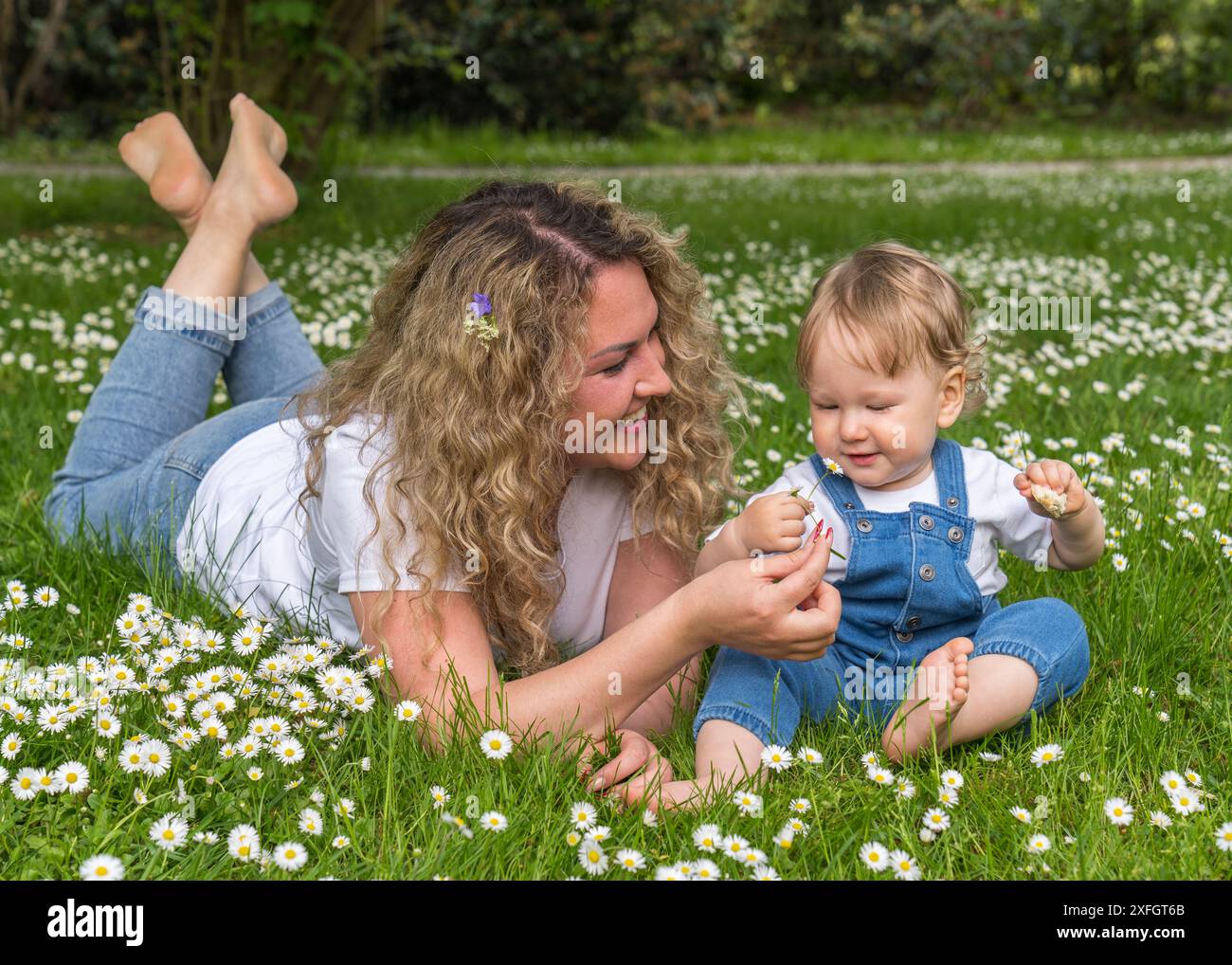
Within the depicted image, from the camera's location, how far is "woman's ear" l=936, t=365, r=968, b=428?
245 centimetres

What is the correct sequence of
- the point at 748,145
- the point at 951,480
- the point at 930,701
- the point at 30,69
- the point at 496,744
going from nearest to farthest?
the point at 496,744, the point at 930,701, the point at 951,480, the point at 30,69, the point at 748,145

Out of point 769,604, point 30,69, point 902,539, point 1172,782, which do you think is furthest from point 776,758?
point 30,69

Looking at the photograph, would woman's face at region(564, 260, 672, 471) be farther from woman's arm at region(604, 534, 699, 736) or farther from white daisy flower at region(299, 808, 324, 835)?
white daisy flower at region(299, 808, 324, 835)

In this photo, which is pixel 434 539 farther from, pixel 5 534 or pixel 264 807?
pixel 5 534

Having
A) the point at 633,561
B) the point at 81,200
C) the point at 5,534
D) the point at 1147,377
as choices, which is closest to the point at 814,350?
the point at 633,561

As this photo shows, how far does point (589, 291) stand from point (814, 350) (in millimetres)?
459

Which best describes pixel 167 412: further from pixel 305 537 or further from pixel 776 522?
pixel 776 522

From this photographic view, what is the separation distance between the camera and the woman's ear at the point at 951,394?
2.45 m

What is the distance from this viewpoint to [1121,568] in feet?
9.20

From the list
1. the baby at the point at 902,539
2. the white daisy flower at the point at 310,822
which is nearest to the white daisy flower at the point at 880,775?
the baby at the point at 902,539

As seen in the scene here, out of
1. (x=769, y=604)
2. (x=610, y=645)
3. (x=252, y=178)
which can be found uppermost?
(x=252, y=178)

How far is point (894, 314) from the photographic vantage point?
2.36m

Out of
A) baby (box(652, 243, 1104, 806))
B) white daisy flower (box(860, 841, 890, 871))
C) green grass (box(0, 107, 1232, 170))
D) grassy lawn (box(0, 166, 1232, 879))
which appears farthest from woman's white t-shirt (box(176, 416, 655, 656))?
green grass (box(0, 107, 1232, 170))

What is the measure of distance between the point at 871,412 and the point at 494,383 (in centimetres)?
73
